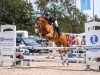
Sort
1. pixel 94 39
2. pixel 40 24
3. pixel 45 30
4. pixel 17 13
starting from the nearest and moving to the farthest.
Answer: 1. pixel 94 39
2. pixel 40 24
3. pixel 45 30
4. pixel 17 13

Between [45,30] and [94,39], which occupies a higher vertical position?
[45,30]

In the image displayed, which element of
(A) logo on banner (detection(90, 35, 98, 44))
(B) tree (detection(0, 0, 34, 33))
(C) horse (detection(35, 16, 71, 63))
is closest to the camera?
(A) logo on banner (detection(90, 35, 98, 44))

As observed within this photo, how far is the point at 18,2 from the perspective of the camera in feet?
202

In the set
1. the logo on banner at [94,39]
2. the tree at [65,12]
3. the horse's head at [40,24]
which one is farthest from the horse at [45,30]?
the tree at [65,12]

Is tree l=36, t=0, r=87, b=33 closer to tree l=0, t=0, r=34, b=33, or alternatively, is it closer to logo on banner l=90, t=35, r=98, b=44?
tree l=0, t=0, r=34, b=33

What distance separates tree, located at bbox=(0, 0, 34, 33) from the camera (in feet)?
187

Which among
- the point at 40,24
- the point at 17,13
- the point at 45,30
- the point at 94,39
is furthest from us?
the point at 17,13

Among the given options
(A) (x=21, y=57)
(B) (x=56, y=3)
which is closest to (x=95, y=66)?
(A) (x=21, y=57)

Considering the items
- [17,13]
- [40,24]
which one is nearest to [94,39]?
[40,24]

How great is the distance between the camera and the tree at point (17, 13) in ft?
187

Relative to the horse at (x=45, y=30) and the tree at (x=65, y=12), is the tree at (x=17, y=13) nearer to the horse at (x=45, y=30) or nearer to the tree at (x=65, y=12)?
the tree at (x=65, y=12)

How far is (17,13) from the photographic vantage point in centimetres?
5884

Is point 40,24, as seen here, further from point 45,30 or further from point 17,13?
point 17,13

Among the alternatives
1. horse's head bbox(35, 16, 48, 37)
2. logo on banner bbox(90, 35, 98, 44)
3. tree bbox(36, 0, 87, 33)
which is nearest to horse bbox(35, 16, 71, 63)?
horse's head bbox(35, 16, 48, 37)
